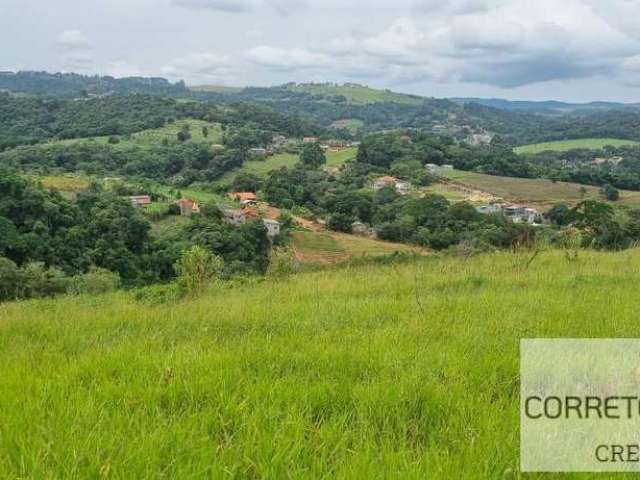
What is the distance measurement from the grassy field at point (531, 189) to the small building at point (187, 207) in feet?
134

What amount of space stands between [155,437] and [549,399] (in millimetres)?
1775

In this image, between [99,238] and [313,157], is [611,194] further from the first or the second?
[99,238]

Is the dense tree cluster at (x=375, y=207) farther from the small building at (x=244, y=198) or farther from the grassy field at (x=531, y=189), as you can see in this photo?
the grassy field at (x=531, y=189)

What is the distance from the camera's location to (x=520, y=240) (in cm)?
1050

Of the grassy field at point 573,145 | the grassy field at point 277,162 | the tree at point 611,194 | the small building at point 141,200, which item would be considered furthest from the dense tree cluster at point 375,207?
the grassy field at point 573,145

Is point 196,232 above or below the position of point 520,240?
below

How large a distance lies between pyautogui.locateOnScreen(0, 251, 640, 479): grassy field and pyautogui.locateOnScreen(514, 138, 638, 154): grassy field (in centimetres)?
13095

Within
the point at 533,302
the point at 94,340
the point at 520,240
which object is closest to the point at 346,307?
the point at 533,302

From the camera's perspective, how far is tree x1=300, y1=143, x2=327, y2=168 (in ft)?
314

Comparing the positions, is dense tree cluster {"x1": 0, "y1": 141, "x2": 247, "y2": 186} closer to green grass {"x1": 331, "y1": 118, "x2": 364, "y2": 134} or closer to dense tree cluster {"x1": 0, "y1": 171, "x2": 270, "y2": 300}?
dense tree cluster {"x1": 0, "y1": 171, "x2": 270, "y2": 300}

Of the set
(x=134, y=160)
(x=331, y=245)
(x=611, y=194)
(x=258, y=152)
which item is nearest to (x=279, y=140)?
(x=258, y=152)

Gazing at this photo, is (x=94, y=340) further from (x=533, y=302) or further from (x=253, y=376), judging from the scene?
(x=533, y=302)

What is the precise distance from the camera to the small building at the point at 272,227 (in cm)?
5238

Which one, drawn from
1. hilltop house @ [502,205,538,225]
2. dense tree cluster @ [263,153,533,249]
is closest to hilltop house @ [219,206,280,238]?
dense tree cluster @ [263,153,533,249]
